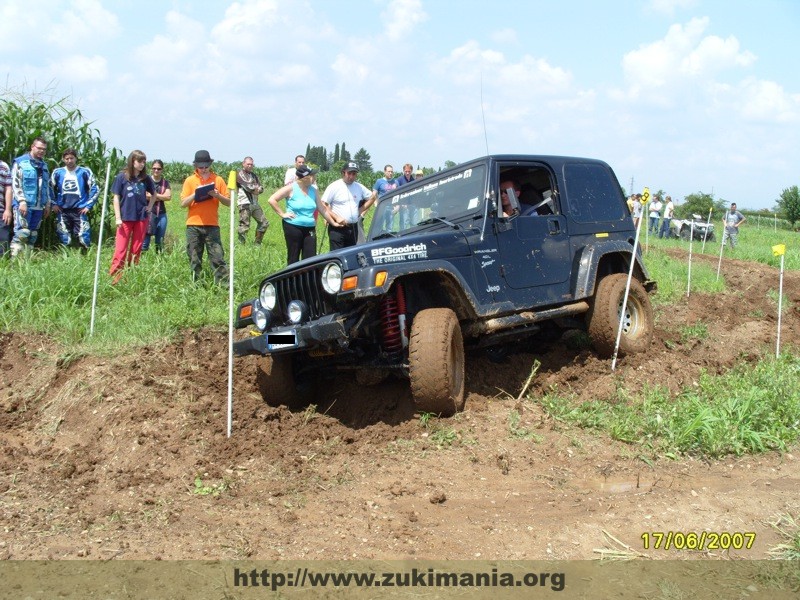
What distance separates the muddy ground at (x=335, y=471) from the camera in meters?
4.12

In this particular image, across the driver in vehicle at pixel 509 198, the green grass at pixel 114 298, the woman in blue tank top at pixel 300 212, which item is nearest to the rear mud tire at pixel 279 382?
the green grass at pixel 114 298

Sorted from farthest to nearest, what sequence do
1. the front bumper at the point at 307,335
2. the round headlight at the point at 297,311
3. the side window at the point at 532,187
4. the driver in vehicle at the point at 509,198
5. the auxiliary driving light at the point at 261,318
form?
the side window at the point at 532,187, the driver in vehicle at the point at 509,198, the auxiliary driving light at the point at 261,318, the round headlight at the point at 297,311, the front bumper at the point at 307,335

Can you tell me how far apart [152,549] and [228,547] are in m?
0.41

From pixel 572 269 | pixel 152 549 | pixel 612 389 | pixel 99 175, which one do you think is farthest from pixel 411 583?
pixel 99 175

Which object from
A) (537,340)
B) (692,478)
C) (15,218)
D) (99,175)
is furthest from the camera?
(99,175)

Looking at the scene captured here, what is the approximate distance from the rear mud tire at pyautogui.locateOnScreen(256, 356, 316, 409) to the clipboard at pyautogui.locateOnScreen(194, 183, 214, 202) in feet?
9.89

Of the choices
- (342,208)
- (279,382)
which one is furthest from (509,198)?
(342,208)

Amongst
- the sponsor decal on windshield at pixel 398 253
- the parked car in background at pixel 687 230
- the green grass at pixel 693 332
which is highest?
the parked car in background at pixel 687 230

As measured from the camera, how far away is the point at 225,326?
310 inches

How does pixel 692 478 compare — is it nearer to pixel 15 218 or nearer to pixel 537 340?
pixel 537 340
